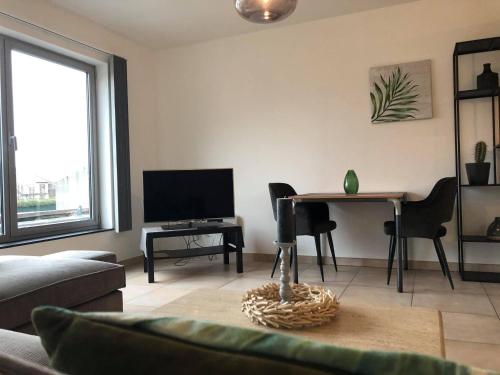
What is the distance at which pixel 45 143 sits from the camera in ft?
12.0

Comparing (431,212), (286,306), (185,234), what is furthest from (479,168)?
(286,306)

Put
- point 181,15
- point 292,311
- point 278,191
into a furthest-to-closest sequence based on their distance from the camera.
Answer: point 181,15 → point 278,191 → point 292,311

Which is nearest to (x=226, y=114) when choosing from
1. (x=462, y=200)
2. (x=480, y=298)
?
(x=462, y=200)

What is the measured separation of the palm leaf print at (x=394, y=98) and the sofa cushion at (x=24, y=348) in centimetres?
371

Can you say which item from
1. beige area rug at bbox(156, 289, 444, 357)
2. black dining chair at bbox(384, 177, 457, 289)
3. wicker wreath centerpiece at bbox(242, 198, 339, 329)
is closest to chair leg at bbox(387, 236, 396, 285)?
black dining chair at bbox(384, 177, 457, 289)

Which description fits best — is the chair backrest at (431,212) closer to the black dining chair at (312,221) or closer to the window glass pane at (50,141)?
the black dining chair at (312,221)

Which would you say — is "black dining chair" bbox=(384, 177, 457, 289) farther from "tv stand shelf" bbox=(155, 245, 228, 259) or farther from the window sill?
the window sill

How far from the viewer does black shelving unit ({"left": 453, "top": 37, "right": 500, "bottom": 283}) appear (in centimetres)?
328

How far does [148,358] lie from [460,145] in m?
3.81

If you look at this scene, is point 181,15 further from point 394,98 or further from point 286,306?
point 286,306

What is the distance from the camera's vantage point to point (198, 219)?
13.1 ft

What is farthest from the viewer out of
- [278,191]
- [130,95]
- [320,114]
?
[130,95]

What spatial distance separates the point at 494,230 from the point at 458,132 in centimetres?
90

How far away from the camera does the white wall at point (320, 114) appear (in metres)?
3.66
